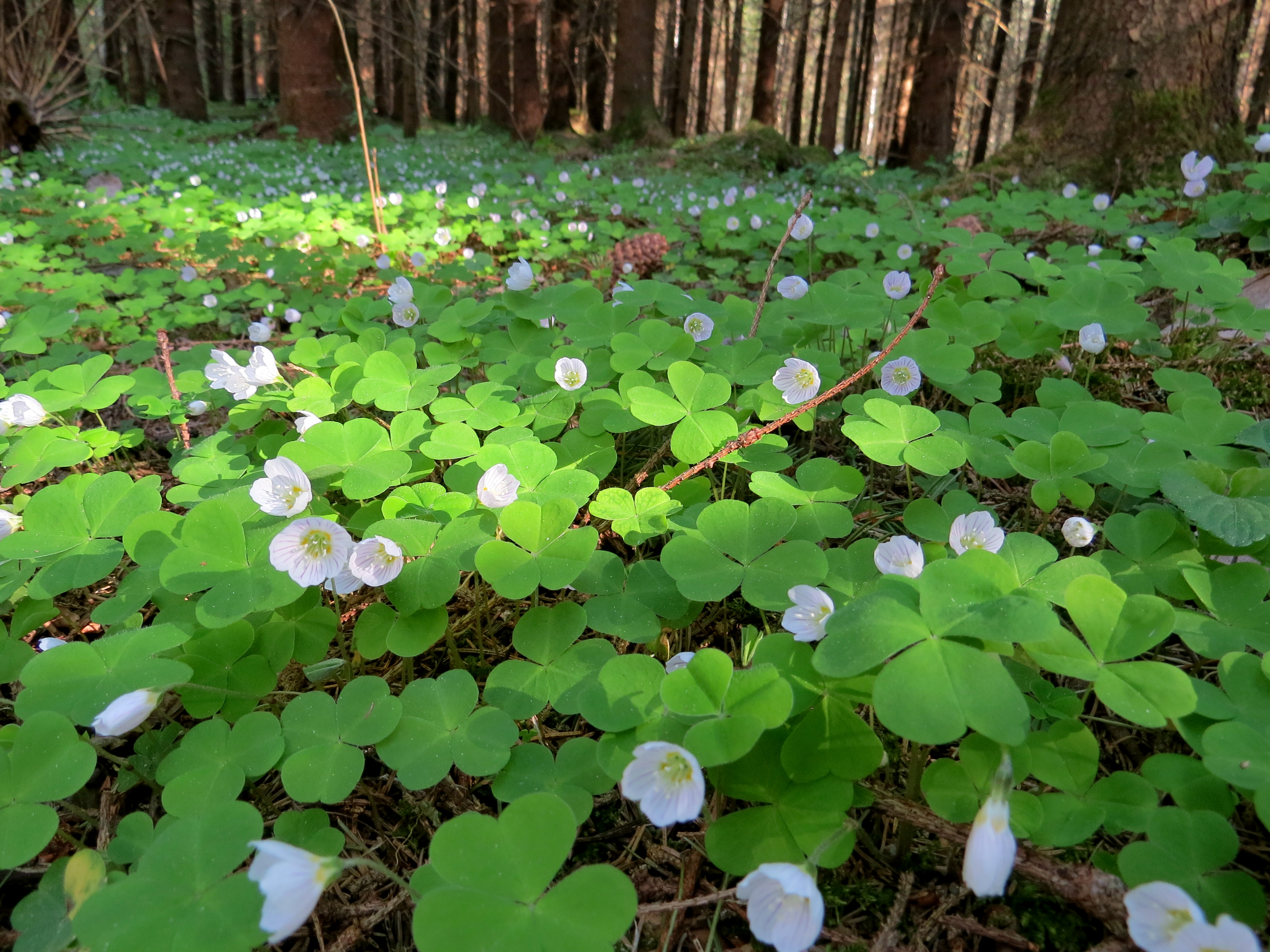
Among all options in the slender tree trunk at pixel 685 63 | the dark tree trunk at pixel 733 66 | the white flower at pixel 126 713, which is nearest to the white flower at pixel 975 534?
the white flower at pixel 126 713

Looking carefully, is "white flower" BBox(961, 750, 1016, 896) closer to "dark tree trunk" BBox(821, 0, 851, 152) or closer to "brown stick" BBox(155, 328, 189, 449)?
"brown stick" BBox(155, 328, 189, 449)

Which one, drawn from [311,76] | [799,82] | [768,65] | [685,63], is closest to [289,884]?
[311,76]

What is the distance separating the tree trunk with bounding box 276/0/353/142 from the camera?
987 cm

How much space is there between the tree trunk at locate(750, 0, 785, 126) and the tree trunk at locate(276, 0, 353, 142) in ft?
24.3

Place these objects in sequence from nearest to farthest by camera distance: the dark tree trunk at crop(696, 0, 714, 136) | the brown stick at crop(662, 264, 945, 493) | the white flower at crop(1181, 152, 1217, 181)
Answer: the brown stick at crop(662, 264, 945, 493) → the white flower at crop(1181, 152, 1217, 181) → the dark tree trunk at crop(696, 0, 714, 136)

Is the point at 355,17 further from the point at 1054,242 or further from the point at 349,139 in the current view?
the point at 349,139

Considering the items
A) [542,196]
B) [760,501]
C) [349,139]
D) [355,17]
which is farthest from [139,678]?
[349,139]

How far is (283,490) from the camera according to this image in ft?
4.84

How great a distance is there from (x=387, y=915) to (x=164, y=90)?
25564 millimetres

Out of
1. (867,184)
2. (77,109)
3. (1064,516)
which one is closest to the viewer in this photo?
(1064,516)

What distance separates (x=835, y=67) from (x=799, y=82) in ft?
9.09

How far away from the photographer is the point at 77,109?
1406 centimetres

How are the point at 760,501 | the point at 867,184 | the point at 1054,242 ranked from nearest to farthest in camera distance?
1. the point at 760,501
2. the point at 1054,242
3. the point at 867,184

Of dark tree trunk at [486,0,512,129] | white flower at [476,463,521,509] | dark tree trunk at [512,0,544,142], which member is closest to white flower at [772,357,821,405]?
white flower at [476,463,521,509]
